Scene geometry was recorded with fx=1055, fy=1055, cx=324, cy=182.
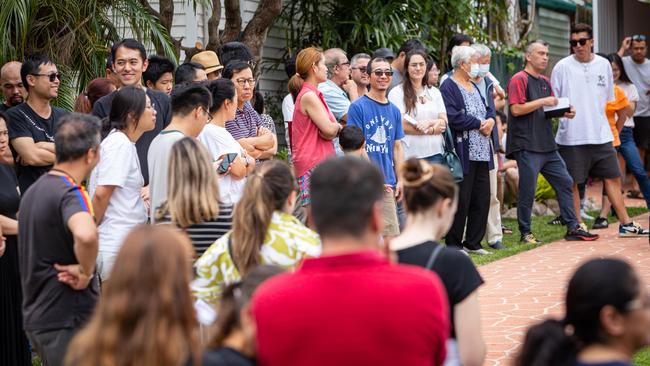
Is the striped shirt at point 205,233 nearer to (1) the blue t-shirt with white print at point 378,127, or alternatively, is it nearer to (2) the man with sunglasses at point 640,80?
(1) the blue t-shirt with white print at point 378,127

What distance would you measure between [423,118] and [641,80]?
5825 millimetres

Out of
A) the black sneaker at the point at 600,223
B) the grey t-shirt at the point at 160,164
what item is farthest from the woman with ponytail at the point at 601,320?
the black sneaker at the point at 600,223

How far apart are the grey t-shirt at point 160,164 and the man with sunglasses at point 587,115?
23.7ft

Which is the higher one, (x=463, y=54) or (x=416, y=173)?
(x=463, y=54)

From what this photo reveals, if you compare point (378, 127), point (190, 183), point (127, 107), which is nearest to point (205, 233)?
point (190, 183)

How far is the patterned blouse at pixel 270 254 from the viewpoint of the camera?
15.8ft

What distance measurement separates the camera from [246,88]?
8.36 meters

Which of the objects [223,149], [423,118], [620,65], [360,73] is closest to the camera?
[223,149]

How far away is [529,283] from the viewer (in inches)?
373

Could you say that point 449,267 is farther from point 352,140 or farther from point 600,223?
point 600,223

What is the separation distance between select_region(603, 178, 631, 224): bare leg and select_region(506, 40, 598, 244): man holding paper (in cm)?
41

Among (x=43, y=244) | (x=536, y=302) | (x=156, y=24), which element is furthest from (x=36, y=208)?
(x=156, y=24)

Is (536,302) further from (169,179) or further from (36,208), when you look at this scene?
(36,208)

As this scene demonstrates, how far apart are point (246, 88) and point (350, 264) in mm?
5255
